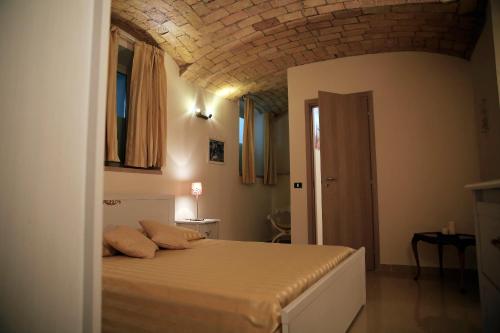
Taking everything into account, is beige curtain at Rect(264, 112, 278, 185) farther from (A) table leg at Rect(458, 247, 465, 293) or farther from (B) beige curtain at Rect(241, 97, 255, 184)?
(A) table leg at Rect(458, 247, 465, 293)

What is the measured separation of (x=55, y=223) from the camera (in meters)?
0.65

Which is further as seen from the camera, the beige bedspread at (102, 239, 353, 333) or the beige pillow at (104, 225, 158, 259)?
the beige pillow at (104, 225, 158, 259)

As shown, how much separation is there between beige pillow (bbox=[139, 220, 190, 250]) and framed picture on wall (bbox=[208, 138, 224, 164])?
222 centimetres

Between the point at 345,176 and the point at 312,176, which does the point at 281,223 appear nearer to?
the point at 312,176

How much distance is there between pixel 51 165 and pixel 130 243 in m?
1.69

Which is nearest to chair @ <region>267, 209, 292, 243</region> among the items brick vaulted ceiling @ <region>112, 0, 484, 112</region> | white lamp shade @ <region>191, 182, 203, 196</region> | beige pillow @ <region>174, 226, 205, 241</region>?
white lamp shade @ <region>191, 182, 203, 196</region>

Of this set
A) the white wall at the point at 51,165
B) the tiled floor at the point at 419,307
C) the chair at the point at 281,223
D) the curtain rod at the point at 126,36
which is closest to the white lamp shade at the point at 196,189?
the curtain rod at the point at 126,36

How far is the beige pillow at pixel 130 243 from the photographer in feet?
7.18

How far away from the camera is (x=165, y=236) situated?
8.33 ft

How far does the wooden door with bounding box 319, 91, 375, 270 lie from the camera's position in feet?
13.0

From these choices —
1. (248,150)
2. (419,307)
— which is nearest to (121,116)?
(248,150)

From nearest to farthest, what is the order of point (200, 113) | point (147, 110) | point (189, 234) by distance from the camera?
1. point (189, 234)
2. point (147, 110)
3. point (200, 113)

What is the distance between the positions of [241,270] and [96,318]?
1.19 m

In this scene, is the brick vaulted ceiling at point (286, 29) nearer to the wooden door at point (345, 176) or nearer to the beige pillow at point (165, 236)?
the wooden door at point (345, 176)
